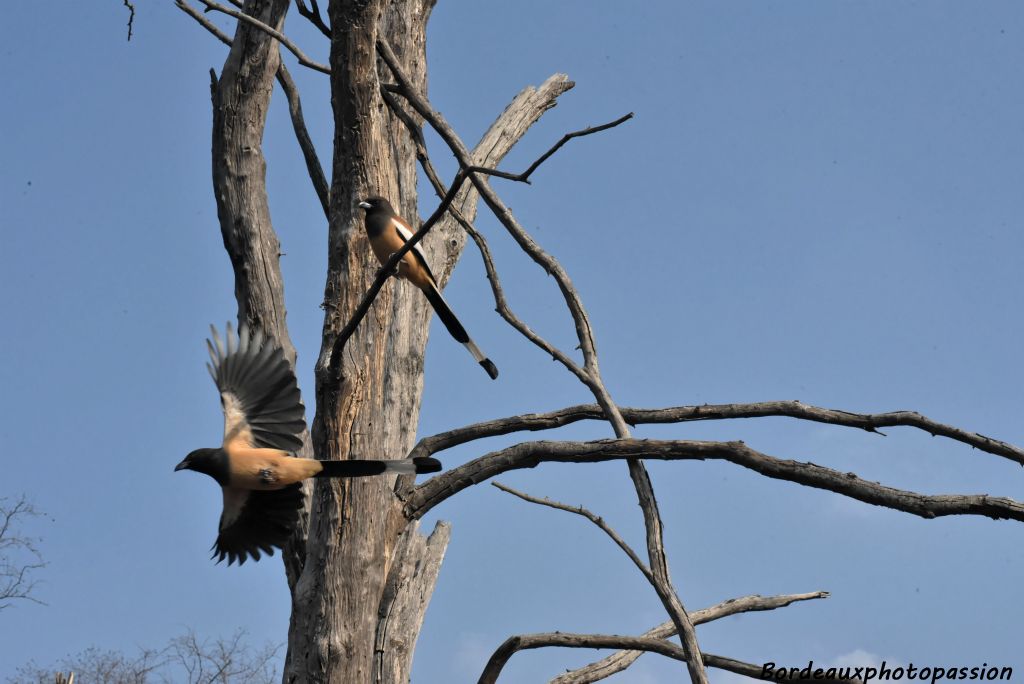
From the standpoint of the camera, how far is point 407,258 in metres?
4.38

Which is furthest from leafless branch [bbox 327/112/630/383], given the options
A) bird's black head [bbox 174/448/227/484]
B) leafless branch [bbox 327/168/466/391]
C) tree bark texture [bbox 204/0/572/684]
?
bird's black head [bbox 174/448/227/484]

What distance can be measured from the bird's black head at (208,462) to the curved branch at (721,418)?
847mm

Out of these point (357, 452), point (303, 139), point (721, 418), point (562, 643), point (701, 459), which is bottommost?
point (562, 643)

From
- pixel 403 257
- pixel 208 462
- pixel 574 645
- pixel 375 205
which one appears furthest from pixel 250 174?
pixel 574 645

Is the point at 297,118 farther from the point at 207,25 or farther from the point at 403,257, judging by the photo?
the point at 403,257

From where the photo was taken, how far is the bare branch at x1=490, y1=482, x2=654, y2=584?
374 cm

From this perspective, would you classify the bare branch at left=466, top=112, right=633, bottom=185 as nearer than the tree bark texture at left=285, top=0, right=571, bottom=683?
Yes

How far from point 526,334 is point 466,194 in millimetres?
1577

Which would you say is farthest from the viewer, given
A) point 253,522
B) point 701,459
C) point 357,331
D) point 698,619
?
point 698,619

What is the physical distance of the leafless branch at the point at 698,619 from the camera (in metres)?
4.84

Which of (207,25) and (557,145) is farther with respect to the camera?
(207,25)

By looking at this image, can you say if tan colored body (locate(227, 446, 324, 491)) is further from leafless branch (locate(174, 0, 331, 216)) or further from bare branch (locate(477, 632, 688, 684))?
leafless branch (locate(174, 0, 331, 216))

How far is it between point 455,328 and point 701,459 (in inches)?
54.4

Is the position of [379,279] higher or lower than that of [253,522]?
higher
